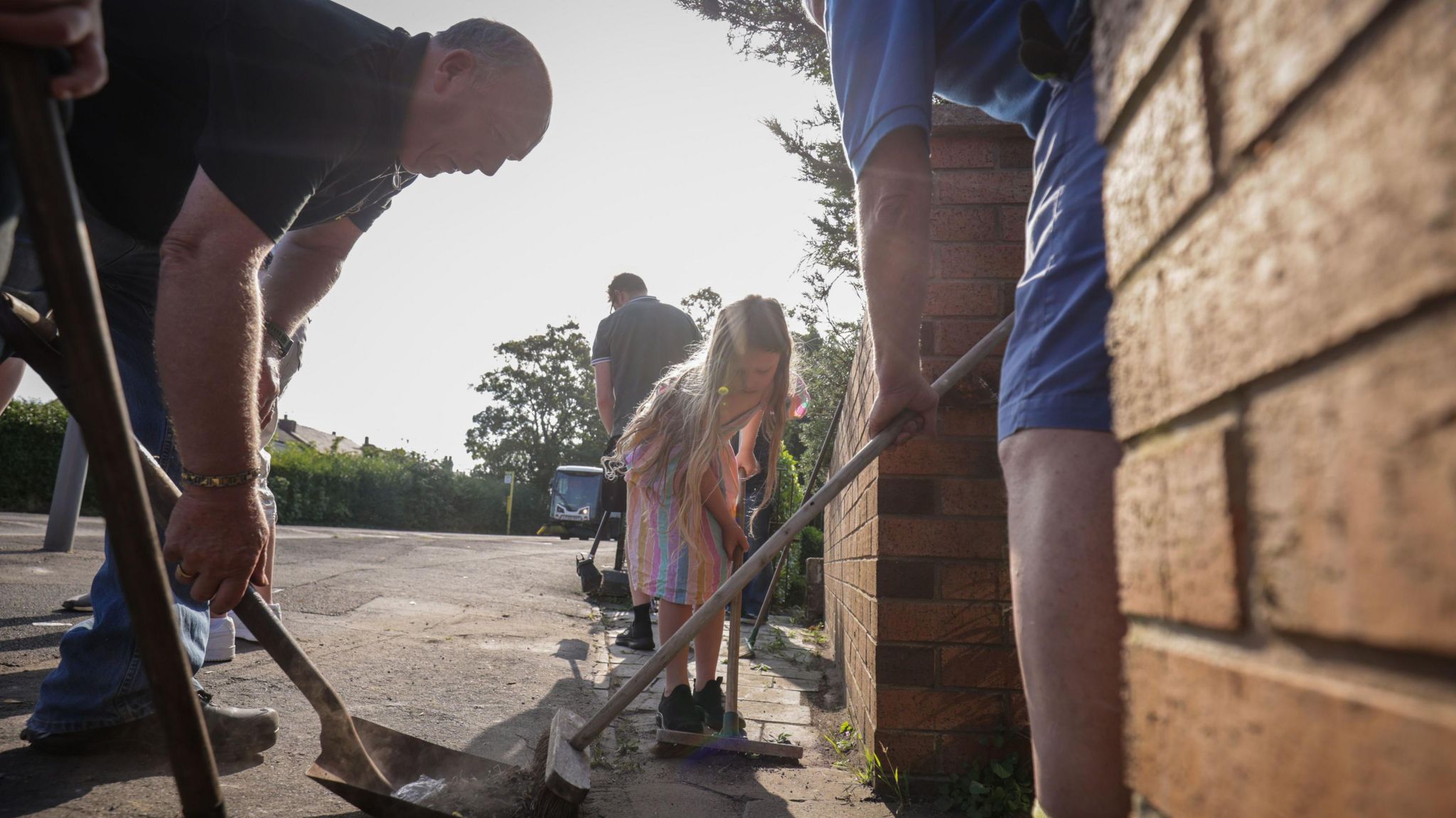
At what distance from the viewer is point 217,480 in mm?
1531

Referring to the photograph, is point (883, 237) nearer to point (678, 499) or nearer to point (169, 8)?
point (169, 8)

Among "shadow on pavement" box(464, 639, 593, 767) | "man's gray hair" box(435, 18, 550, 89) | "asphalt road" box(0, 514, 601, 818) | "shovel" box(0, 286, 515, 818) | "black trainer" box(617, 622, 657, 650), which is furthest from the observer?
"black trainer" box(617, 622, 657, 650)

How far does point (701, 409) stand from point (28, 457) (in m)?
19.3

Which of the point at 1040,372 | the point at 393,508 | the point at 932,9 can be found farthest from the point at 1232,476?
the point at 393,508

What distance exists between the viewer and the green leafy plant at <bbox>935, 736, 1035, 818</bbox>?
210 centimetres

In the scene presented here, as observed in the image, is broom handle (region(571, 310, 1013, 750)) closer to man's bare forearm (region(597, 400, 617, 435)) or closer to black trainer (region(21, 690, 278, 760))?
black trainer (region(21, 690, 278, 760))

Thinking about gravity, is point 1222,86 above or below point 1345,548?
above

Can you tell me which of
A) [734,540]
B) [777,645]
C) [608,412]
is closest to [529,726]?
[734,540]

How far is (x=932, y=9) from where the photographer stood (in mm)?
1448

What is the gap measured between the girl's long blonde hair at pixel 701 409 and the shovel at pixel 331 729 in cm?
123

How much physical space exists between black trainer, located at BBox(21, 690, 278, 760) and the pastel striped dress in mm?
1302

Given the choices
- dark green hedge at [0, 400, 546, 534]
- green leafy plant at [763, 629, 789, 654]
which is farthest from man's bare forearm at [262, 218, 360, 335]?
dark green hedge at [0, 400, 546, 534]

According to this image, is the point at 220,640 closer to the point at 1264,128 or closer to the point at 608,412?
the point at 608,412

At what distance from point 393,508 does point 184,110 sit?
33027 mm
